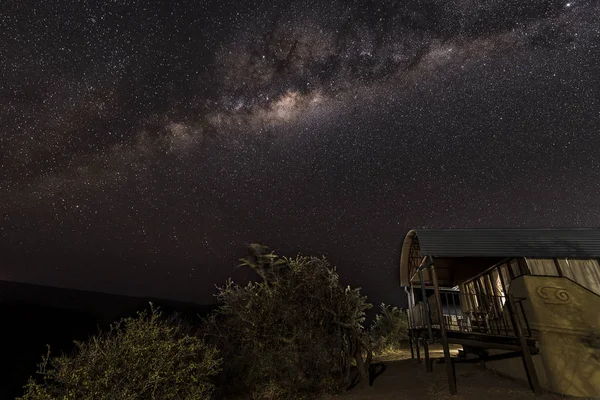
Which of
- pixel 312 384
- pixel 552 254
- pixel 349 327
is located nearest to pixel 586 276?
pixel 552 254

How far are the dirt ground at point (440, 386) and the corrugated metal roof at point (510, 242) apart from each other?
4.40 metres

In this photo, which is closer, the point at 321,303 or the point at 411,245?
the point at 321,303

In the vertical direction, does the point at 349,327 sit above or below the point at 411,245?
below

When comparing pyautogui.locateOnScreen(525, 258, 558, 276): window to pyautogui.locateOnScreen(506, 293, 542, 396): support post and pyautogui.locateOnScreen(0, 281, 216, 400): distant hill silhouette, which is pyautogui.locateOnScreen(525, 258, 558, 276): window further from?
pyautogui.locateOnScreen(0, 281, 216, 400): distant hill silhouette

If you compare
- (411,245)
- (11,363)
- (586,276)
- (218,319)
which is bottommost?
(11,363)

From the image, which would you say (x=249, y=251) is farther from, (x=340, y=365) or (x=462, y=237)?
(x=462, y=237)

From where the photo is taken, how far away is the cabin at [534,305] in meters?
9.16

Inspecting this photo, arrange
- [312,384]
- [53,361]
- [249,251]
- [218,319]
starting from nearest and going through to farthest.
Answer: [53,361], [312,384], [218,319], [249,251]

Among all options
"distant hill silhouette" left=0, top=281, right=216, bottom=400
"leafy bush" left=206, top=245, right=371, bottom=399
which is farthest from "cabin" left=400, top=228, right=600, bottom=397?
"distant hill silhouette" left=0, top=281, right=216, bottom=400

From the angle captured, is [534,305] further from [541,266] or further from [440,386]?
[440,386]

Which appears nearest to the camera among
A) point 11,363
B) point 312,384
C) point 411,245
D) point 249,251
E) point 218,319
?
point 312,384

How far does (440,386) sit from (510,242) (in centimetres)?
615

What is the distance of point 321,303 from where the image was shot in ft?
39.9

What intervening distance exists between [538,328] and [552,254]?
3.35 metres
